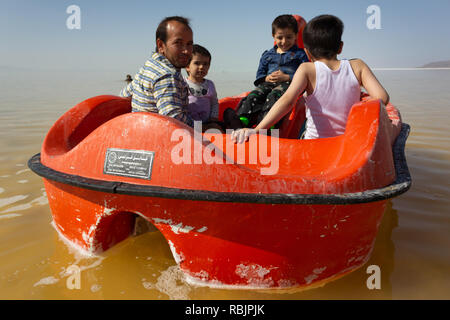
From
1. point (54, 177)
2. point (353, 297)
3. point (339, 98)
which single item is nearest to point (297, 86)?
point (339, 98)

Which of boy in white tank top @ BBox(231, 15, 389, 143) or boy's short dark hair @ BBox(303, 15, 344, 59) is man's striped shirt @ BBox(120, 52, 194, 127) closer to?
boy in white tank top @ BBox(231, 15, 389, 143)

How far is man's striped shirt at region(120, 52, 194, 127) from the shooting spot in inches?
74.3

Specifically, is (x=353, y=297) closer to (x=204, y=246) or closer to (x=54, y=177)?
(x=204, y=246)

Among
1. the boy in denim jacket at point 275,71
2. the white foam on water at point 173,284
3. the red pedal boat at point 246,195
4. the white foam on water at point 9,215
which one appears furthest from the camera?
the boy in denim jacket at point 275,71

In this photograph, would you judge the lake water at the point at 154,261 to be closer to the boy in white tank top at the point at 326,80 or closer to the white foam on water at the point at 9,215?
the white foam on water at the point at 9,215

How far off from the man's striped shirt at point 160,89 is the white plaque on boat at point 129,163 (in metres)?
0.32

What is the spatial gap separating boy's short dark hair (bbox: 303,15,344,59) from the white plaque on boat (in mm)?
1090

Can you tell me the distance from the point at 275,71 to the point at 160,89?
1.50 meters

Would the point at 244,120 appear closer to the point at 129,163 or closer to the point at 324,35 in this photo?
the point at 324,35

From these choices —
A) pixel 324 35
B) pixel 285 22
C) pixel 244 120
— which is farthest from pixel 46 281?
pixel 285 22

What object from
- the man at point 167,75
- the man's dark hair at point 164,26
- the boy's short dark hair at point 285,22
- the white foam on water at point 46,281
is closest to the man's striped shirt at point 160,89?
the man at point 167,75

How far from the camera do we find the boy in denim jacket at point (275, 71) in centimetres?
285

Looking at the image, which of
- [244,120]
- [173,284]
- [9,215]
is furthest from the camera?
[244,120]

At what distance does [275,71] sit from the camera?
309cm
